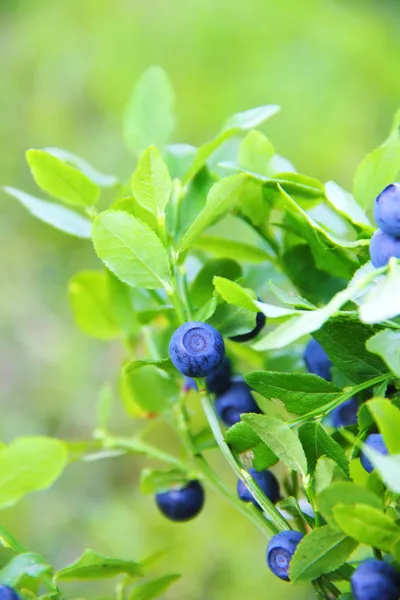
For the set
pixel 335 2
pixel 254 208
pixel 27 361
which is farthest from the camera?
pixel 335 2

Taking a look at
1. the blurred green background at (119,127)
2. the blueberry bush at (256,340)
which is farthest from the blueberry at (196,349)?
the blurred green background at (119,127)

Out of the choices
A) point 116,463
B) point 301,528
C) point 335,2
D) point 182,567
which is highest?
point 301,528

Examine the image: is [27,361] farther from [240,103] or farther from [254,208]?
[254,208]

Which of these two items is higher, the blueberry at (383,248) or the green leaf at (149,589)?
the blueberry at (383,248)

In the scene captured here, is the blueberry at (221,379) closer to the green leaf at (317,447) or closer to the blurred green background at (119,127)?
the green leaf at (317,447)

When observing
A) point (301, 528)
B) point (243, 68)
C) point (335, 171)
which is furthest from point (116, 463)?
point (301, 528)

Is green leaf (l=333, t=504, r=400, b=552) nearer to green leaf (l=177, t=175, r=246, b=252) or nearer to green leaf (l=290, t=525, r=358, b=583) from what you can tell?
green leaf (l=290, t=525, r=358, b=583)
